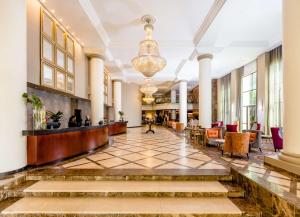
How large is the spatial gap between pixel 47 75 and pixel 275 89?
411 inches

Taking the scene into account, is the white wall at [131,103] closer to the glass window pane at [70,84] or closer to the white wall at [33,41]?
the glass window pane at [70,84]

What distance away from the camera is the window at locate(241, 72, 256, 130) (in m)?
11.6

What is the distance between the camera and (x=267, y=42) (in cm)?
839

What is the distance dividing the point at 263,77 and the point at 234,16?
5567 mm

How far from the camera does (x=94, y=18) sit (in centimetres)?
588

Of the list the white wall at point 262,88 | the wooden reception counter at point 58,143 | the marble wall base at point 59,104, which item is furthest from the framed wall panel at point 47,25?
the white wall at point 262,88

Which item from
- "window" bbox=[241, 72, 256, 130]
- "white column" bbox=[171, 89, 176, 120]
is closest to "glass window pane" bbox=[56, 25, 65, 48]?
"window" bbox=[241, 72, 256, 130]

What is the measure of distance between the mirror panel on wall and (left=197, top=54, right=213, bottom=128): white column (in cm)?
561

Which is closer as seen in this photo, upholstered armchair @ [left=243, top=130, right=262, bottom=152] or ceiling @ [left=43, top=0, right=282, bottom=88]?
ceiling @ [left=43, top=0, right=282, bottom=88]

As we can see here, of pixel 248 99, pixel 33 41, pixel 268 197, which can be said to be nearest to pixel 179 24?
pixel 33 41

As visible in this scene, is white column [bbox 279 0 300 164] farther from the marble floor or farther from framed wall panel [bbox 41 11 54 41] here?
framed wall panel [bbox 41 11 54 41]

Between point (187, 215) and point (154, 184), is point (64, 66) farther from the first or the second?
point (187, 215)

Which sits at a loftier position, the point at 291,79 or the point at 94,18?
the point at 94,18

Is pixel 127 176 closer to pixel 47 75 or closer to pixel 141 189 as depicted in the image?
pixel 141 189
